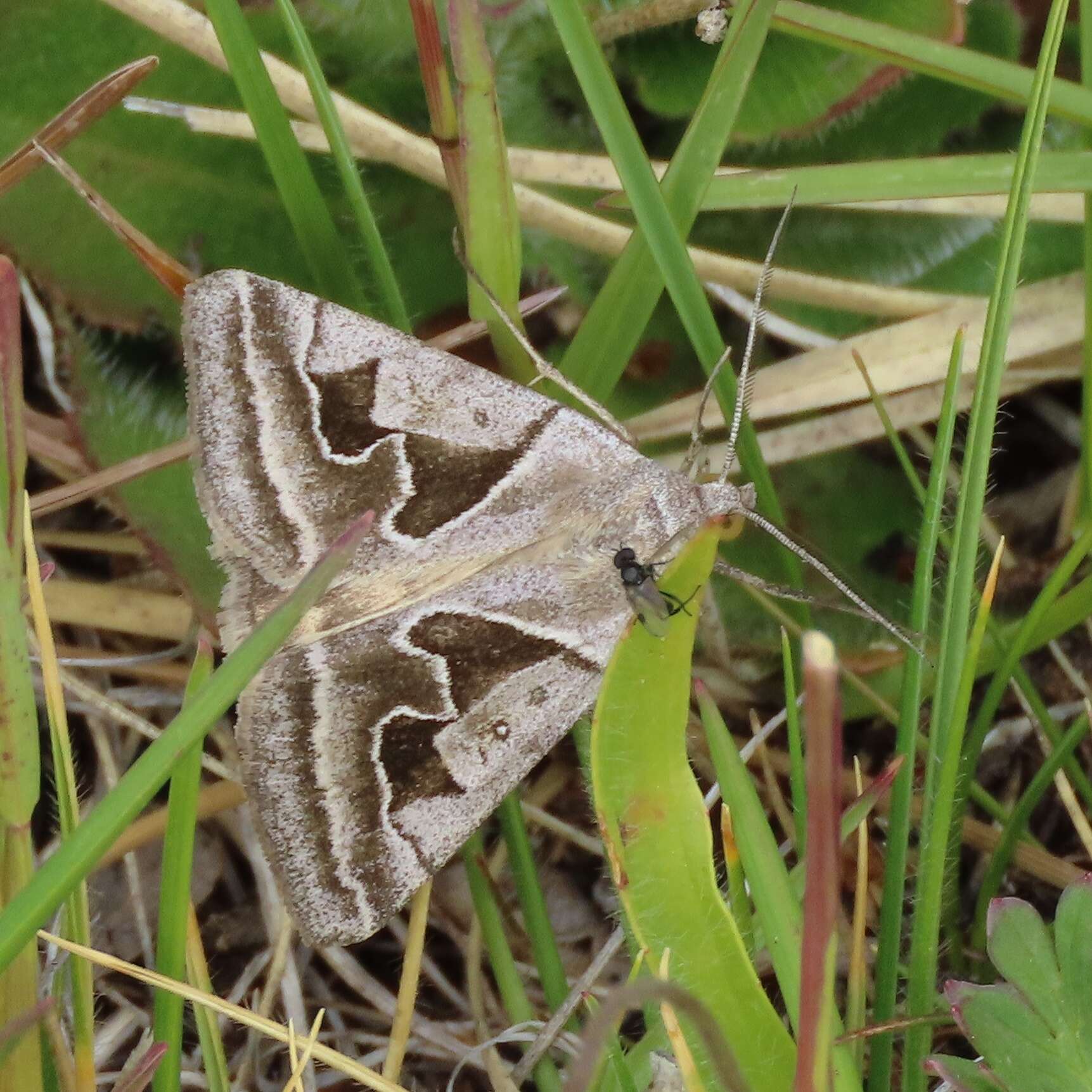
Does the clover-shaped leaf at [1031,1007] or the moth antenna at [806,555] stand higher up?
the moth antenna at [806,555]

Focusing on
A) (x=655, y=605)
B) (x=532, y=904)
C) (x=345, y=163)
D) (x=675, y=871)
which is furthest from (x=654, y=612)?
(x=345, y=163)

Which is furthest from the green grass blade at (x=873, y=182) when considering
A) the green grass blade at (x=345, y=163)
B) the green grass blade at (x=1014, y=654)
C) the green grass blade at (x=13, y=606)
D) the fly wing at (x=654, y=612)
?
the green grass blade at (x=13, y=606)

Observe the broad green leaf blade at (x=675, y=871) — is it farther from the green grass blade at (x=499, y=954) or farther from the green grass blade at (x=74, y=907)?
the green grass blade at (x=74, y=907)

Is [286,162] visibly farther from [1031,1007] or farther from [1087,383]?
[1031,1007]

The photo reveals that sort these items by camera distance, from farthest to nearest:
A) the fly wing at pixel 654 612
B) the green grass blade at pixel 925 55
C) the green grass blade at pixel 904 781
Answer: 1. the green grass blade at pixel 925 55
2. the green grass blade at pixel 904 781
3. the fly wing at pixel 654 612

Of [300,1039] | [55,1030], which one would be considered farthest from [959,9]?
[55,1030]

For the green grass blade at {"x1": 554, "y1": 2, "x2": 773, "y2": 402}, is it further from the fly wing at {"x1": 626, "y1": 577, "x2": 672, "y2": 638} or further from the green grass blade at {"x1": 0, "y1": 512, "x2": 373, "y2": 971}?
the green grass blade at {"x1": 0, "y1": 512, "x2": 373, "y2": 971}
